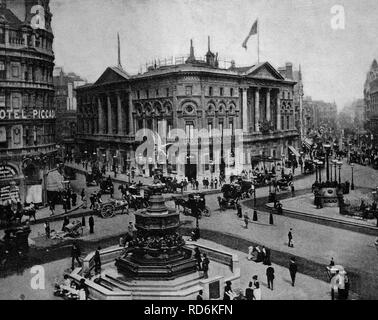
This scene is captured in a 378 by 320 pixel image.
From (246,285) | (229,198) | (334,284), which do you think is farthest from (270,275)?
(229,198)

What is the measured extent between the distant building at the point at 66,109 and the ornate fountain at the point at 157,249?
55134 mm

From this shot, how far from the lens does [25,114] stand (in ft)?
119

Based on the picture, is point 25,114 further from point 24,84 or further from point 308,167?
point 308,167

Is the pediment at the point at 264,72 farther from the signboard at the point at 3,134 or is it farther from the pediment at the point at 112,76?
the signboard at the point at 3,134

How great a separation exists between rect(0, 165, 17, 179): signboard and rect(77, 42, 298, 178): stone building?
15.7 metres

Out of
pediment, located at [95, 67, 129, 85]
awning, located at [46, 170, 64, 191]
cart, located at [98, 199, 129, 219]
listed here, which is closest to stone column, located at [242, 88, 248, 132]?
pediment, located at [95, 67, 129, 85]

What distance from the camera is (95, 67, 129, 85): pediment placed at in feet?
185

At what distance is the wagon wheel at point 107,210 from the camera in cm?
3288

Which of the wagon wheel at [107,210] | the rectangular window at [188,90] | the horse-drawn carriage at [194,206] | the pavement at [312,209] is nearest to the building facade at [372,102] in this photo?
the rectangular window at [188,90]

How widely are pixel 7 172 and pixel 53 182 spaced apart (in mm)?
4166
